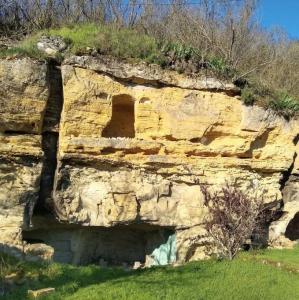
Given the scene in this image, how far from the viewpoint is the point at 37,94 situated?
12.2 metres

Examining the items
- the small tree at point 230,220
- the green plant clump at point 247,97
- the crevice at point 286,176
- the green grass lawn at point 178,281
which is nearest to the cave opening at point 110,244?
the small tree at point 230,220

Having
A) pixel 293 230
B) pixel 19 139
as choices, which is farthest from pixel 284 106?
pixel 19 139

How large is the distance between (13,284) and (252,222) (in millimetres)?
6179

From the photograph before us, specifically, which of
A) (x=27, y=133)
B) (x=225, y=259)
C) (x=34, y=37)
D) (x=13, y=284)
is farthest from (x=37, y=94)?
(x=225, y=259)

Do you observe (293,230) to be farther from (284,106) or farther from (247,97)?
(247,97)

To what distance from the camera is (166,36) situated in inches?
674

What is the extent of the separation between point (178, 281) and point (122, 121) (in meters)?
5.93

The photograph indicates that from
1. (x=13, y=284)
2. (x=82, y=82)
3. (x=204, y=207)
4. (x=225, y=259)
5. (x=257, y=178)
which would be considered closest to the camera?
(x=13, y=284)

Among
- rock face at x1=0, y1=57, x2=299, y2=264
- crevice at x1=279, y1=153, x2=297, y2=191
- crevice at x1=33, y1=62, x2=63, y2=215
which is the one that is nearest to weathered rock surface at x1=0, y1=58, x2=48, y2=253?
rock face at x1=0, y1=57, x2=299, y2=264

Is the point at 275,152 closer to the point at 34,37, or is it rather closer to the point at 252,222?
the point at 252,222

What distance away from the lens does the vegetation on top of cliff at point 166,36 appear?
13.7 metres

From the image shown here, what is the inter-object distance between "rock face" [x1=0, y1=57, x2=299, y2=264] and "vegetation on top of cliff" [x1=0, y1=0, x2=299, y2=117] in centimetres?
59

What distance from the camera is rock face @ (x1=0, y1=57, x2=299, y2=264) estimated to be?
12.4 meters

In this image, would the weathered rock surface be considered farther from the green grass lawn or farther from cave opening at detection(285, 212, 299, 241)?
cave opening at detection(285, 212, 299, 241)
